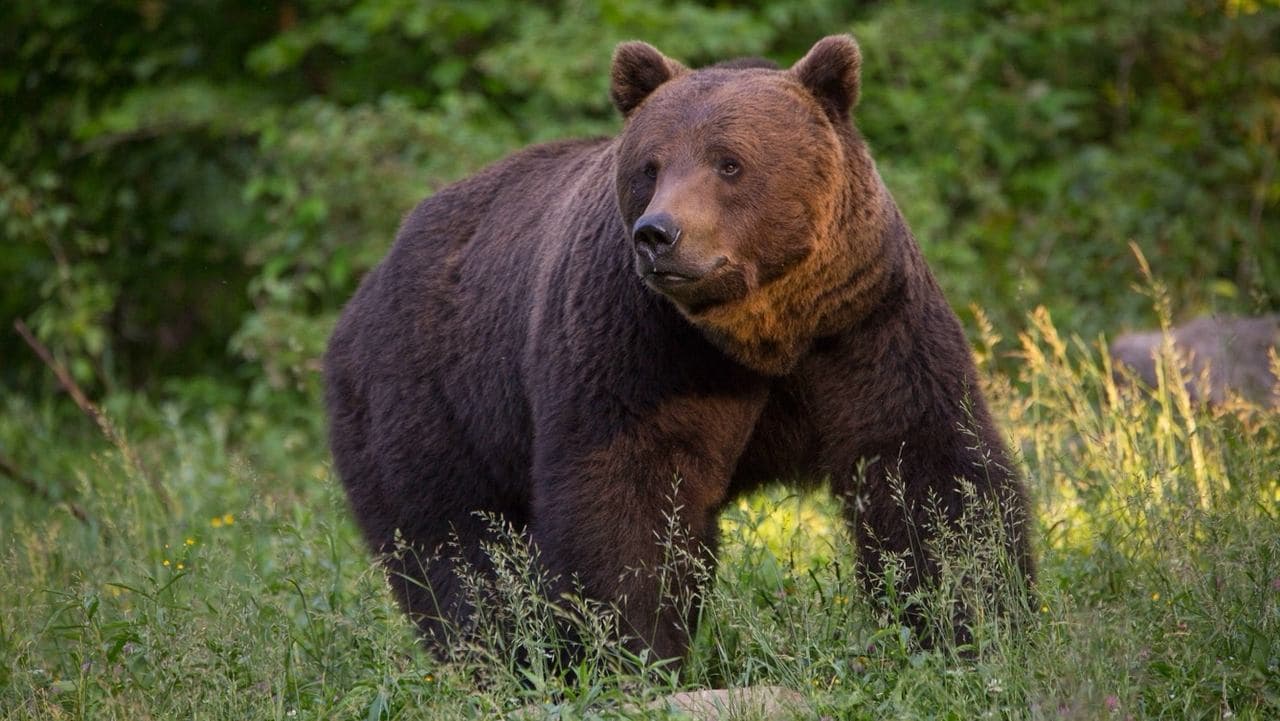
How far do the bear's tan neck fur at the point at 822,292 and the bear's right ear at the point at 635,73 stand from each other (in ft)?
1.93

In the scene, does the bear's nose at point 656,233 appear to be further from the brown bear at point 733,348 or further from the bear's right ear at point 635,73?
the bear's right ear at point 635,73

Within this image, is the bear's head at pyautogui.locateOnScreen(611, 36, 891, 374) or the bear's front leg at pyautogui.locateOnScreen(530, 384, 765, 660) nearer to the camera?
the bear's head at pyautogui.locateOnScreen(611, 36, 891, 374)

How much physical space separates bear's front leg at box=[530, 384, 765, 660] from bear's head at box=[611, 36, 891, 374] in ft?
0.92

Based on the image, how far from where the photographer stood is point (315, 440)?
9438 mm

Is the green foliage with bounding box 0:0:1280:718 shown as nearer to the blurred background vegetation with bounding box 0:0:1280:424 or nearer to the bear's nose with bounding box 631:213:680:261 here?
the blurred background vegetation with bounding box 0:0:1280:424

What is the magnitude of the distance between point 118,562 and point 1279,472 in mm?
4023

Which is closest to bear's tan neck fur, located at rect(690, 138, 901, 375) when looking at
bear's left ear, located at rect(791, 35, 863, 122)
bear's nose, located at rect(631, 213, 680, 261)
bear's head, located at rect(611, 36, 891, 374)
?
bear's head, located at rect(611, 36, 891, 374)

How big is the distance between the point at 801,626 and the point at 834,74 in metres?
1.56

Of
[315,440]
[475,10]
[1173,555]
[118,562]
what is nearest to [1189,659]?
[1173,555]

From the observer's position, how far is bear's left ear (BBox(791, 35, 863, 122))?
4391mm

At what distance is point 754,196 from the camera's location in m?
4.17

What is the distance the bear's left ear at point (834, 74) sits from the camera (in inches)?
173

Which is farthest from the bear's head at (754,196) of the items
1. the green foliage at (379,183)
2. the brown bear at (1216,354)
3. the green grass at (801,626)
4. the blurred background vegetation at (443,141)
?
the blurred background vegetation at (443,141)

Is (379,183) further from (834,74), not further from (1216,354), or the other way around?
(834,74)
